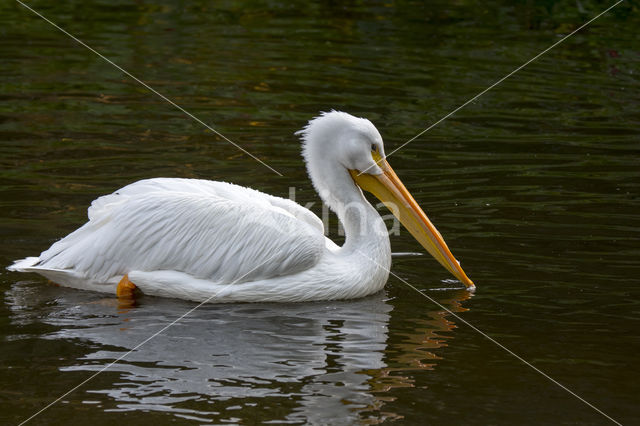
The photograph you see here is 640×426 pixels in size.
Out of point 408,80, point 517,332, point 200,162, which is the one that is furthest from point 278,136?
point 517,332

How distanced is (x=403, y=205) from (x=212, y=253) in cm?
111

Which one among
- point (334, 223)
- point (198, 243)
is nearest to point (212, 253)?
point (198, 243)

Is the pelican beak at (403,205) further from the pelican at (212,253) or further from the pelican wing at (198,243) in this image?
the pelican wing at (198,243)

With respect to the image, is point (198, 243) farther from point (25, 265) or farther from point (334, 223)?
point (334, 223)

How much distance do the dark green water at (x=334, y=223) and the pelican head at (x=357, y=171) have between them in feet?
0.82

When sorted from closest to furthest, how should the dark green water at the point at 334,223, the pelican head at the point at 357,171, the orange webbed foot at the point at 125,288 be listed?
the dark green water at the point at 334,223 < the orange webbed foot at the point at 125,288 < the pelican head at the point at 357,171

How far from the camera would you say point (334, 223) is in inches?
261

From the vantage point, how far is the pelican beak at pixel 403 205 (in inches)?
216

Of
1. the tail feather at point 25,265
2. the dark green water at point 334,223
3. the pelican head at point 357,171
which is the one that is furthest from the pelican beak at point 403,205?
the tail feather at point 25,265

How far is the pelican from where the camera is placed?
17.0 ft

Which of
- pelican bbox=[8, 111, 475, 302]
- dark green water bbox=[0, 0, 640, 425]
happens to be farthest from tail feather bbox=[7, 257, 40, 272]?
dark green water bbox=[0, 0, 640, 425]

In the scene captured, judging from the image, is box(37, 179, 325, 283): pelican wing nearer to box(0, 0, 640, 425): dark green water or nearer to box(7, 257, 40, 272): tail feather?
box(7, 257, 40, 272): tail feather

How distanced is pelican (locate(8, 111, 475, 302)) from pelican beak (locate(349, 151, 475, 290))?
74 mm

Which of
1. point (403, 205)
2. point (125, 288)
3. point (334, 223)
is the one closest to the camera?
point (125, 288)
